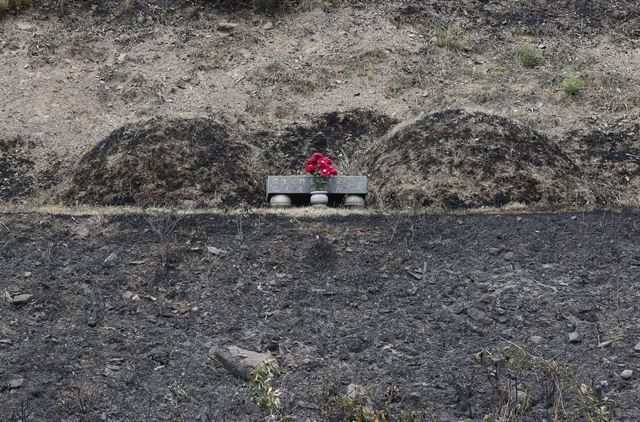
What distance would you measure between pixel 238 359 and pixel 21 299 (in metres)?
2.04

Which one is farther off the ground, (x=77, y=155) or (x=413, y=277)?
(x=413, y=277)

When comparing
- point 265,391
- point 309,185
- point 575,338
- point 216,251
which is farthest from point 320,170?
point 265,391

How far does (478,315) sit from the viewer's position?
7410mm

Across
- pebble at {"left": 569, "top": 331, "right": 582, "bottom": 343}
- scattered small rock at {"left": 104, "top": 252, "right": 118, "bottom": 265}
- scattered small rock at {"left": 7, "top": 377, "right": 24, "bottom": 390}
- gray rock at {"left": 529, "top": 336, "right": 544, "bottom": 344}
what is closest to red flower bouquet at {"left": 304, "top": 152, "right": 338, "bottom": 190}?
scattered small rock at {"left": 104, "top": 252, "right": 118, "bottom": 265}

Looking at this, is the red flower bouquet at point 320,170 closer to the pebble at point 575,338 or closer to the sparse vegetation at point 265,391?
the pebble at point 575,338

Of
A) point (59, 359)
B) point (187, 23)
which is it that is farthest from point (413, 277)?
point (187, 23)

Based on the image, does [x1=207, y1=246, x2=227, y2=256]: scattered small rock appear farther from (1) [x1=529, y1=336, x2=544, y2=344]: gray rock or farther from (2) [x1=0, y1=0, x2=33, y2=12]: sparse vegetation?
(2) [x1=0, y1=0, x2=33, y2=12]: sparse vegetation

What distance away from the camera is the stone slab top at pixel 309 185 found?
34.1 feet

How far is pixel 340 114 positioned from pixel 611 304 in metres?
6.15

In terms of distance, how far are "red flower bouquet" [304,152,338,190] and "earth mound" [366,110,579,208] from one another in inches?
24.3

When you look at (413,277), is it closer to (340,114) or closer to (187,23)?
(340,114)

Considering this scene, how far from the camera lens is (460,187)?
10234 mm

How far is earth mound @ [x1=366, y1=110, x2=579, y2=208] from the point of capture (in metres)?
10.2

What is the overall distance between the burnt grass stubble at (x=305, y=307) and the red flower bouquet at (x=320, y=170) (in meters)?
A: 1.07
